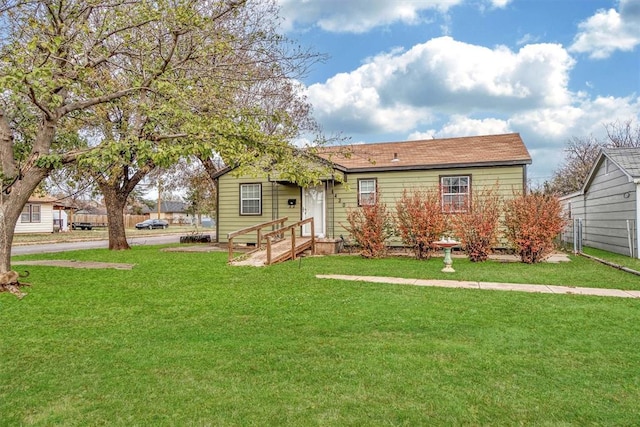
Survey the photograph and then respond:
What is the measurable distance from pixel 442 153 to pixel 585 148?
23.5 metres

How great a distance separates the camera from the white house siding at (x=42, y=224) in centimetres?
3064

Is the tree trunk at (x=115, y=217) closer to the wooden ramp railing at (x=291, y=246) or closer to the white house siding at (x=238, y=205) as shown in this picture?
the white house siding at (x=238, y=205)

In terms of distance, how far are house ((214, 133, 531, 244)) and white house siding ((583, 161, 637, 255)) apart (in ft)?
9.10

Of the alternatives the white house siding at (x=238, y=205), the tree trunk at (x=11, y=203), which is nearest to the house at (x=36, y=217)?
Answer: the white house siding at (x=238, y=205)

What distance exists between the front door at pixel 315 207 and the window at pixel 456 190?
421 centimetres

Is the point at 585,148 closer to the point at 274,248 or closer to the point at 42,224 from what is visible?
the point at 274,248

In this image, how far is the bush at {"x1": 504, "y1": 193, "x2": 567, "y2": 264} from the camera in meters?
10.6

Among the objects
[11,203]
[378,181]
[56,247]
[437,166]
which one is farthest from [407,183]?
[56,247]

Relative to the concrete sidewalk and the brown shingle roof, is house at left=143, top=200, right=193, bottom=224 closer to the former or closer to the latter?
the brown shingle roof

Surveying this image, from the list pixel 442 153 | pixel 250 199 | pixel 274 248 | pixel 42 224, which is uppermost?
pixel 442 153

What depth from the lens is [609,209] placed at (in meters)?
13.8

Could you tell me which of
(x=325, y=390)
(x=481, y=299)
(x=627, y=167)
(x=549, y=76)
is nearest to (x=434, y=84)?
(x=549, y=76)

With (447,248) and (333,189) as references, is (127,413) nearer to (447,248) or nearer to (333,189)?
(447,248)

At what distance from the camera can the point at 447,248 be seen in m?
9.48
